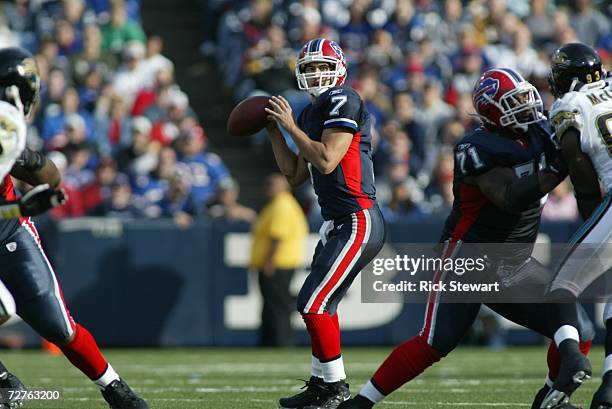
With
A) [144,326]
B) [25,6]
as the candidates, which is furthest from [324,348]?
[25,6]

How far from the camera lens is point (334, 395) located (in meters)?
5.66

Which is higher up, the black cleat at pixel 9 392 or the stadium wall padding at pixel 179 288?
the black cleat at pixel 9 392

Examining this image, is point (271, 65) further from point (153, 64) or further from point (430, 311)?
point (430, 311)

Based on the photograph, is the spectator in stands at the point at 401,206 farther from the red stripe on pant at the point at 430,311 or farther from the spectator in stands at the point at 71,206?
the red stripe on pant at the point at 430,311

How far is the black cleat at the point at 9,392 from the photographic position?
5777 mm

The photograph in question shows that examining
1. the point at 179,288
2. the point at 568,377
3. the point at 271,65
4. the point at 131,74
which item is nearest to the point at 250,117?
the point at 568,377

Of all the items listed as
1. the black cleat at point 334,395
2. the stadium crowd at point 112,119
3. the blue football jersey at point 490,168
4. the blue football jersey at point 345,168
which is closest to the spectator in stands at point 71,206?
the stadium crowd at point 112,119

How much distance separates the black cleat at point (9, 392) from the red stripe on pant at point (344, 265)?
4.96 feet

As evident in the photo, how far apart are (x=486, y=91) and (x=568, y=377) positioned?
131 centimetres

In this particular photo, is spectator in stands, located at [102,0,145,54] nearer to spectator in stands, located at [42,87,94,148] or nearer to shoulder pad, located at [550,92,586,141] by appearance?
spectator in stands, located at [42,87,94,148]

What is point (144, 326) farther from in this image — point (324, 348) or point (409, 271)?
point (324, 348)

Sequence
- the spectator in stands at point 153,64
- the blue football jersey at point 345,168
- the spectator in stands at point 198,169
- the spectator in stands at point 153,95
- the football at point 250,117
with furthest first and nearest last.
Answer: the spectator in stands at point 153,64, the spectator in stands at point 153,95, the spectator in stands at point 198,169, the football at point 250,117, the blue football jersey at point 345,168

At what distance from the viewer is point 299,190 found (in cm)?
1242

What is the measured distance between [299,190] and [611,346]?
751cm
